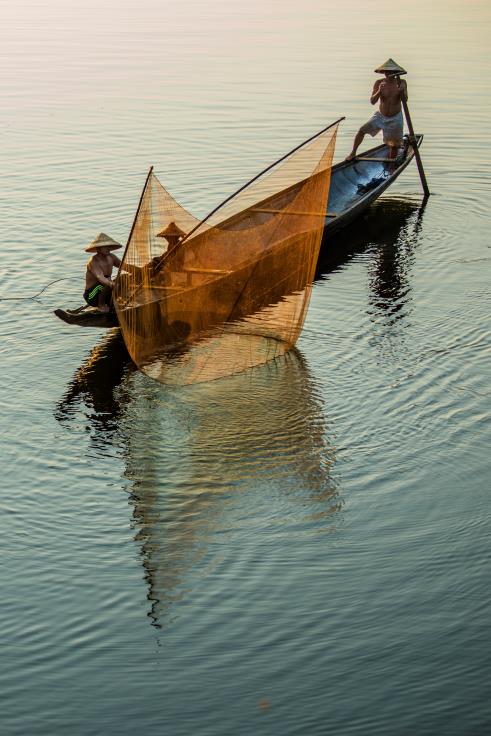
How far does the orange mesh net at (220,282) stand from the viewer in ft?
27.9

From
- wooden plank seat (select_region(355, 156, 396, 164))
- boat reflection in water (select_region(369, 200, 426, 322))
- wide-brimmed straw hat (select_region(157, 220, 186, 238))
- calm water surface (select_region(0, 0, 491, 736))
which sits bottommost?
calm water surface (select_region(0, 0, 491, 736))

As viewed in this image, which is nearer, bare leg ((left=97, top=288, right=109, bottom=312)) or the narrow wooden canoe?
bare leg ((left=97, top=288, right=109, bottom=312))

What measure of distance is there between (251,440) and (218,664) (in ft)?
7.74

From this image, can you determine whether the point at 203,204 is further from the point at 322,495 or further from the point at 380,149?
the point at 322,495

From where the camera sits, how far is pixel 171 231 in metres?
9.05

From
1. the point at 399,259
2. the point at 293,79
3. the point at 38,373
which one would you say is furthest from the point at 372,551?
the point at 293,79

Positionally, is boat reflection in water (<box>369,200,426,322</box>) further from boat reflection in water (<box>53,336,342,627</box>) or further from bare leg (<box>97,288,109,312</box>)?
bare leg (<box>97,288,109,312</box>)

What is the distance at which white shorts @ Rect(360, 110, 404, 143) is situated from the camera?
13.6 meters

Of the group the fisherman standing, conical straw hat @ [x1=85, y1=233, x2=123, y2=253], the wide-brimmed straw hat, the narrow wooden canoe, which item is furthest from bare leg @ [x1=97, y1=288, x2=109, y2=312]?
the fisherman standing

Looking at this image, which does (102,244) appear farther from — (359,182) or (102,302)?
(359,182)

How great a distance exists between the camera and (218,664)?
5594 millimetres

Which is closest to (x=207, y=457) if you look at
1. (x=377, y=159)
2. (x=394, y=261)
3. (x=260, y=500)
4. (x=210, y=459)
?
(x=210, y=459)

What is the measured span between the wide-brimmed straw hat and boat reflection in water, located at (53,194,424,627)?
1.09 m

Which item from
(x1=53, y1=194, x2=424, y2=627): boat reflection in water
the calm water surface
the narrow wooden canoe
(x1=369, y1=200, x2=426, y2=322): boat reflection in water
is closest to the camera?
the calm water surface
